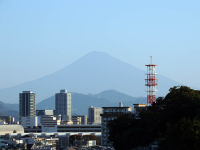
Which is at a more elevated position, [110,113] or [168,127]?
[110,113]

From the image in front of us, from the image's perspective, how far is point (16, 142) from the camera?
155 m

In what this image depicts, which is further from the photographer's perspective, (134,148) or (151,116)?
(151,116)

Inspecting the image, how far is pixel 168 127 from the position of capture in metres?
61.4

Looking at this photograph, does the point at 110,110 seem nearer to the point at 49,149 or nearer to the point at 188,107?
the point at 49,149

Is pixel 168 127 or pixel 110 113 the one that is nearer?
pixel 168 127

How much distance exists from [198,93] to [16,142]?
→ 7160cm

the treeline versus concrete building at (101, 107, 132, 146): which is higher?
concrete building at (101, 107, 132, 146)

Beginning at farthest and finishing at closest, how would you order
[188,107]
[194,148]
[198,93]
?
[198,93]
[188,107]
[194,148]

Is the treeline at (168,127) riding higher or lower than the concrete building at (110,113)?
lower

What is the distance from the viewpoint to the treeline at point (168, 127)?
58531 millimetres

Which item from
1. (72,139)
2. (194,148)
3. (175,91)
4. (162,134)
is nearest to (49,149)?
(72,139)

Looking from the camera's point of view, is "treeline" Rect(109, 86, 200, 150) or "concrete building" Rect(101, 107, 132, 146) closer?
"treeline" Rect(109, 86, 200, 150)

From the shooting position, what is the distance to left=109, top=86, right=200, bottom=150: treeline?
58.5 metres

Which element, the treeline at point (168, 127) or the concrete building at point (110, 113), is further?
the concrete building at point (110, 113)
